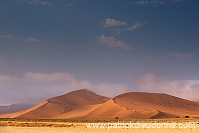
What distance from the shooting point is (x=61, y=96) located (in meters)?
144

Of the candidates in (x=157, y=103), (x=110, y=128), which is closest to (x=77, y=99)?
(x=157, y=103)

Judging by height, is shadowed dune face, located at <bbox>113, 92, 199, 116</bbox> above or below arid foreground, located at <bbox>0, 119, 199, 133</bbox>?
above

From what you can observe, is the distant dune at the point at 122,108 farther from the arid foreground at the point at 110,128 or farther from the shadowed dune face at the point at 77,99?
the arid foreground at the point at 110,128

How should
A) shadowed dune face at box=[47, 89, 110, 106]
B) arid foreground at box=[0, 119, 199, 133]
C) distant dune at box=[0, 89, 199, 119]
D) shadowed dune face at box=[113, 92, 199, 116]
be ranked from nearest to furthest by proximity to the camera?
arid foreground at box=[0, 119, 199, 133] → distant dune at box=[0, 89, 199, 119] → shadowed dune face at box=[113, 92, 199, 116] → shadowed dune face at box=[47, 89, 110, 106]

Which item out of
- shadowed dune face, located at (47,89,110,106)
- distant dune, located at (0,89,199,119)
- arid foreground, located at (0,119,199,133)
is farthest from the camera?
shadowed dune face, located at (47,89,110,106)

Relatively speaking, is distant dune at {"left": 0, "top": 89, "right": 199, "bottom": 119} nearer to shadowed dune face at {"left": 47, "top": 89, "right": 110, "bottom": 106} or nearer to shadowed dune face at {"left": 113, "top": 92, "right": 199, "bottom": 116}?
shadowed dune face at {"left": 113, "top": 92, "right": 199, "bottom": 116}

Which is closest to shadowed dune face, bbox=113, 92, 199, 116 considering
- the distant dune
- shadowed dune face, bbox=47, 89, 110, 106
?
the distant dune

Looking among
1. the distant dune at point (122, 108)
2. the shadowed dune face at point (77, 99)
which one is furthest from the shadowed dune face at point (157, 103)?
the shadowed dune face at point (77, 99)

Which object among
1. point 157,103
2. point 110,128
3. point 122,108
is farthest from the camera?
point 157,103

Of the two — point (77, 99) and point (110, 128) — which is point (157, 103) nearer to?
point (77, 99)

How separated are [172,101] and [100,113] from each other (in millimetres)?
36131

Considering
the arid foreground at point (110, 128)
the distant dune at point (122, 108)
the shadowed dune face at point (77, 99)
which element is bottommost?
the arid foreground at point (110, 128)

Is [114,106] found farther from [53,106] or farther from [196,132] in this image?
[196,132]

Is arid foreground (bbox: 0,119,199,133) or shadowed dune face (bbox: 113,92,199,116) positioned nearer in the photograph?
arid foreground (bbox: 0,119,199,133)
